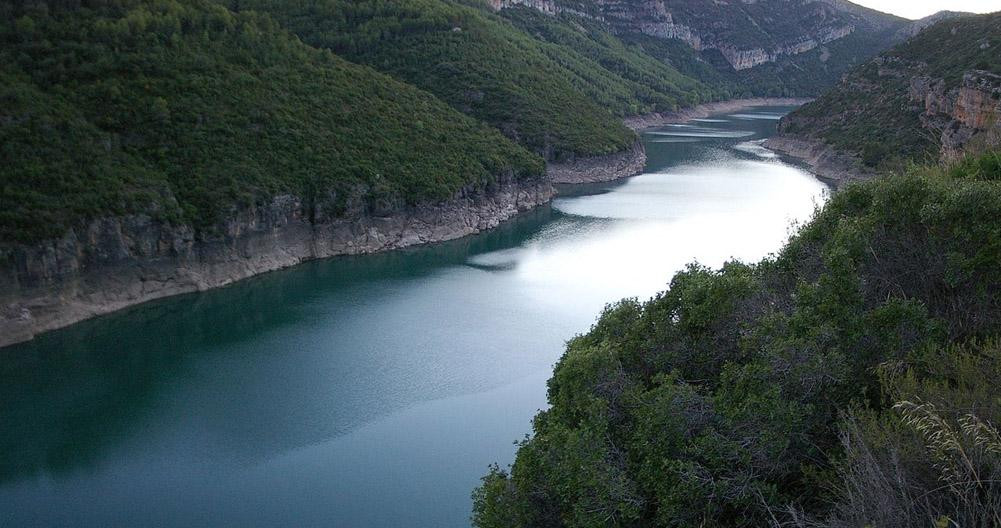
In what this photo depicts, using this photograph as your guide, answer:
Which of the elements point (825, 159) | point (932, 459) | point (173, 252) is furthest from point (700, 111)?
point (932, 459)

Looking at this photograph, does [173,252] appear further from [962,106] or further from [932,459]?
[962,106]

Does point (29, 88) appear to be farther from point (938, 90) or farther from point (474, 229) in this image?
point (938, 90)

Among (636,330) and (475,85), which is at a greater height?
(475,85)


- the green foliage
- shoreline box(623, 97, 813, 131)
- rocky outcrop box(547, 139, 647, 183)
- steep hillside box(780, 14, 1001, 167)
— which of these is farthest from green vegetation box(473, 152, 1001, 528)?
shoreline box(623, 97, 813, 131)

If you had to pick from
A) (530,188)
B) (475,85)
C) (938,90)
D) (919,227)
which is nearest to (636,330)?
(919,227)

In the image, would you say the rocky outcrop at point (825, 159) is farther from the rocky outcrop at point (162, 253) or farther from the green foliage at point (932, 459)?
the green foliage at point (932, 459)

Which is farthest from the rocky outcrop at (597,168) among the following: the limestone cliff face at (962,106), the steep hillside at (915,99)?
the limestone cliff face at (962,106)

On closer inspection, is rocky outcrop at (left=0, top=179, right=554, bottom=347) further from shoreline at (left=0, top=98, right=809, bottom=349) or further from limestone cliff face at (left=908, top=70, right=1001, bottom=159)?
limestone cliff face at (left=908, top=70, right=1001, bottom=159)
